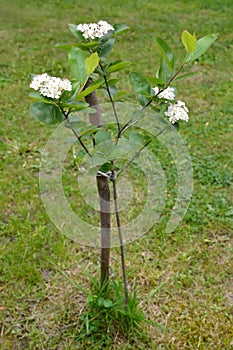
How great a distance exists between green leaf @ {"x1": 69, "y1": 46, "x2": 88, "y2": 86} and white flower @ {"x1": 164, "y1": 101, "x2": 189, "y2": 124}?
289 millimetres

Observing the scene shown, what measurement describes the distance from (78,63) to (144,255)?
4.14 feet

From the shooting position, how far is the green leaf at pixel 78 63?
113cm

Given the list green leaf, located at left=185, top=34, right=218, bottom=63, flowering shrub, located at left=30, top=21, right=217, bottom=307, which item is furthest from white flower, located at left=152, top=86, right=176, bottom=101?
green leaf, located at left=185, top=34, right=218, bottom=63

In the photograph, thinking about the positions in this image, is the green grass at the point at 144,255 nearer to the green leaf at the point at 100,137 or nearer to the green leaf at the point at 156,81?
the green leaf at the point at 100,137

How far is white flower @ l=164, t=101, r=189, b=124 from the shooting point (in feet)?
4.16

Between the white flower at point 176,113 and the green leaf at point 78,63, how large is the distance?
0.95ft

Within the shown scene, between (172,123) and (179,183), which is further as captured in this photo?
(179,183)

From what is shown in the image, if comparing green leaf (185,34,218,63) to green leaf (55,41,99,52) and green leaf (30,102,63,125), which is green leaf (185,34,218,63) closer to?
green leaf (55,41,99,52)

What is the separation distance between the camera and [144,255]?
2156mm

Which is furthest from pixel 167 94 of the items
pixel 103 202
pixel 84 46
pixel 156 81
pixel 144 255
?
pixel 144 255

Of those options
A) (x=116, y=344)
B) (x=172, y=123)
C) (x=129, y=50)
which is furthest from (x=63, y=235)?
(x=129, y=50)

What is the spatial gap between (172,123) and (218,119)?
83.7 inches

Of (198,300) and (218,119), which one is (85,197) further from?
(218,119)

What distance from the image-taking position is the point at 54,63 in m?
4.14
